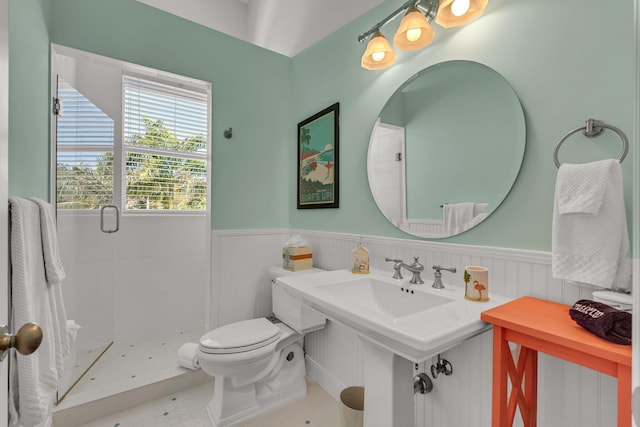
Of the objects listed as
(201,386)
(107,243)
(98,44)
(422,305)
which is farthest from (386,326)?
(107,243)

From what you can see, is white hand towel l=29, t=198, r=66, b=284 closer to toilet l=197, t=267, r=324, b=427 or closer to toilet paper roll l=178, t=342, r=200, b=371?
toilet l=197, t=267, r=324, b=427

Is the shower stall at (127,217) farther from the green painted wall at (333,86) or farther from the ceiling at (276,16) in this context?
the ceiling at (276,16)

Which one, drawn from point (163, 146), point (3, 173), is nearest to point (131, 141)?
point (163, 146)

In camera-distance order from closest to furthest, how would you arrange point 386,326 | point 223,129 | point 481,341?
point 386,326, point 481,341, point 223,129

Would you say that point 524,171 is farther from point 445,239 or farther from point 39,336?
point 39,336

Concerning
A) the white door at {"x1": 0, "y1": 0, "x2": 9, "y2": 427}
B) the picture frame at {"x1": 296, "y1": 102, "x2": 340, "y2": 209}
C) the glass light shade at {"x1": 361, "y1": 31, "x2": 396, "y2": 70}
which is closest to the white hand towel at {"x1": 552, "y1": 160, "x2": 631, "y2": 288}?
the glass light shade at {"x1": 361, "y1": 31, "x2": 396, "y2": 70}

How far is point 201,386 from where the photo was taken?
1.92 meters

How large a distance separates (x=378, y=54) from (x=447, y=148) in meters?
0.61

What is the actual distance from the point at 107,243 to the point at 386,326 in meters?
2.45

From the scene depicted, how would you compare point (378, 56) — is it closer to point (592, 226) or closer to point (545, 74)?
point (545, 74)

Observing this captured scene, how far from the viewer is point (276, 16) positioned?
2.48 meters

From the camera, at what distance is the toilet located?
1.50 meters

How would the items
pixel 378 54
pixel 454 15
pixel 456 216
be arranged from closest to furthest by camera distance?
pixel 454 15, pixel 456 216, pixel 378 54

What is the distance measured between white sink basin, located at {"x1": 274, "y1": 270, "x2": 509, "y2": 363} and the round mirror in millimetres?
296
